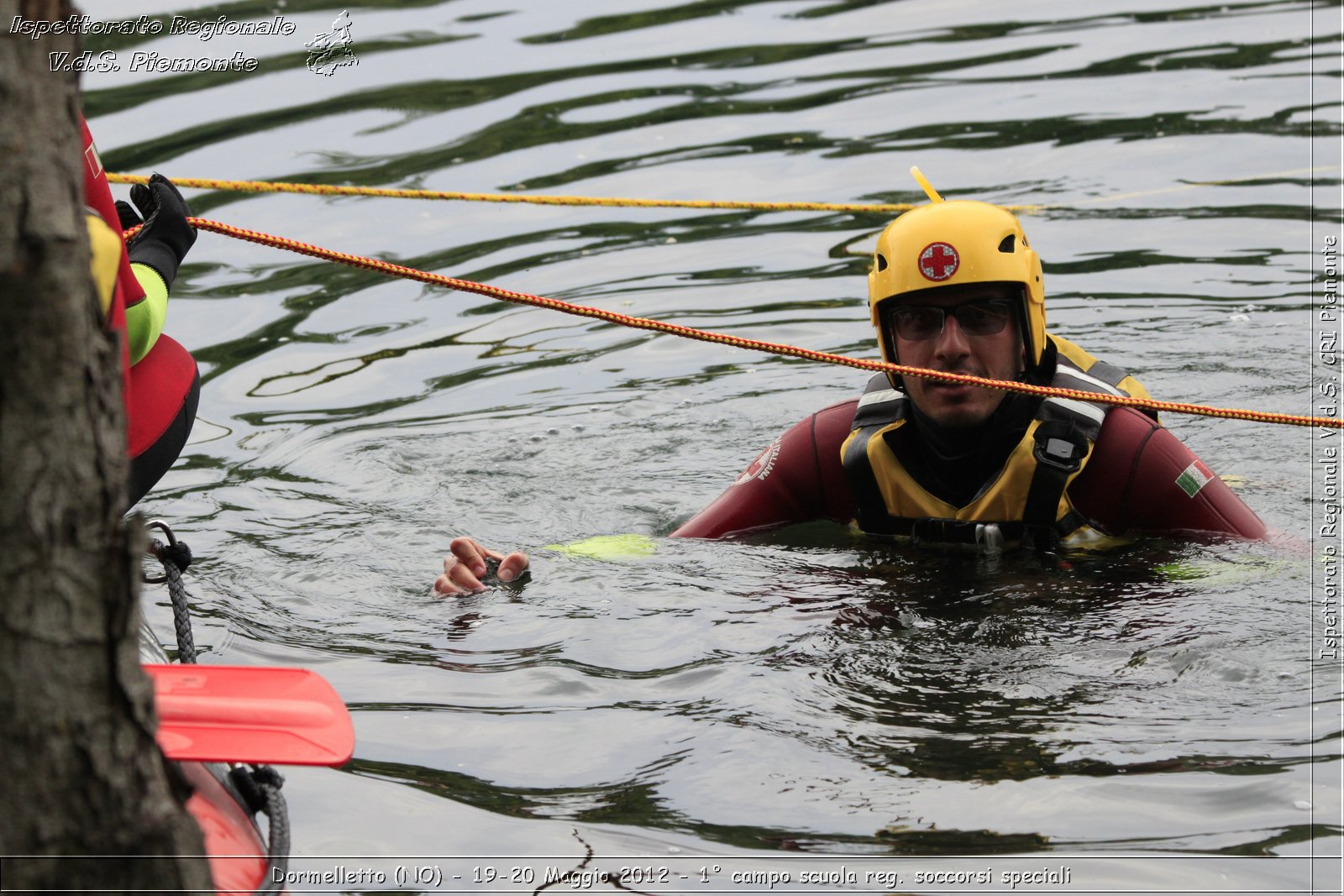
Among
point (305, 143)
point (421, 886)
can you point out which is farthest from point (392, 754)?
point (305, 143)

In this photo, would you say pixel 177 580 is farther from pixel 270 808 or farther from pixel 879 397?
pixel 879 397

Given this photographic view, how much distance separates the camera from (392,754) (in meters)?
3.85

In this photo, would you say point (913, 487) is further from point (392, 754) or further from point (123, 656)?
point (123, 656)

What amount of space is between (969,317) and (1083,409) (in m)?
0.45

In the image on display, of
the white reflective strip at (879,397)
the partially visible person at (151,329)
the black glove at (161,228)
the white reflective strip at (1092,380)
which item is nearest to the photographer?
the partially visible person at (151,329)

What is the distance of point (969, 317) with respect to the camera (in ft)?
15.6

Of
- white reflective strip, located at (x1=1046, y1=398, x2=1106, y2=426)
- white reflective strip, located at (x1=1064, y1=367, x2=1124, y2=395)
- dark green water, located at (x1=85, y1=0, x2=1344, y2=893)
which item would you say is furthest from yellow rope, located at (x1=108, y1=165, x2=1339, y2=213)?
white reflective strip, located at (x1=1046, y1=398, x2=1106, y2=426)

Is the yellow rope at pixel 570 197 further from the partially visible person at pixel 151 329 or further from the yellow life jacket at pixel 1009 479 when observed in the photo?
the yellow life jacket at pixel 1009 479

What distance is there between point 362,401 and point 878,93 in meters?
5.33

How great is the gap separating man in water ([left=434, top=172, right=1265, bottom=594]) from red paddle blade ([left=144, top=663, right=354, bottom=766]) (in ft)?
6.66

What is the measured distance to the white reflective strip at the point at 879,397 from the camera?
504 cm

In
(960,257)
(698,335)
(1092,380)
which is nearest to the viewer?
(698,335)

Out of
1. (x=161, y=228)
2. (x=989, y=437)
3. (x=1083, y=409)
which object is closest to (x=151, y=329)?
(x=161, y=228)

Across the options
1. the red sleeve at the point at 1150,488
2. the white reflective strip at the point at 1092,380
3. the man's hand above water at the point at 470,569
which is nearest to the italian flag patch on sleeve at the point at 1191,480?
the red sleeve at the point at 1150,488
